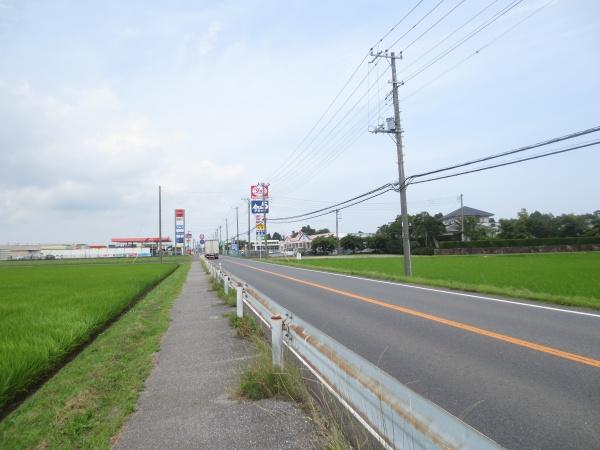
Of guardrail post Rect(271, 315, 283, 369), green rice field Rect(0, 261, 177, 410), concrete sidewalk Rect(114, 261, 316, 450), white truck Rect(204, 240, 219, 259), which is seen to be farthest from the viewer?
white truck Rect(204, 240, 219, 259)

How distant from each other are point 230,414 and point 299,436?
912 millimetres

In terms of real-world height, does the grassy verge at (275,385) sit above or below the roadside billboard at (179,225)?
below

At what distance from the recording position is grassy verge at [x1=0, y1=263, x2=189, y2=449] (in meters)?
3.80

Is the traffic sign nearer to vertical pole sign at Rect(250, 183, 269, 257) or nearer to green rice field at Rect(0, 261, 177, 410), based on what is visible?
vertical pole sign at Rect(250, 183, 269, 257)

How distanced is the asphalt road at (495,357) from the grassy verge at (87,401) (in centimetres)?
326

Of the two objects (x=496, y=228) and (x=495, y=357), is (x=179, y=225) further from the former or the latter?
(x=495, y=357)

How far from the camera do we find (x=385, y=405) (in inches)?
94.3

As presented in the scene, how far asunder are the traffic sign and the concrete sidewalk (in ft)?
170

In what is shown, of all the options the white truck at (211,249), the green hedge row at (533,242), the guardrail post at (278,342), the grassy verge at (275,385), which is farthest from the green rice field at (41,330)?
the white truck at (211,249)

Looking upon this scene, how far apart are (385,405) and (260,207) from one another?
57.1 meters

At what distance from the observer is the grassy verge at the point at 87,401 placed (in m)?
3.80

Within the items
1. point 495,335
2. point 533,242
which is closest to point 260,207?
point 533,242

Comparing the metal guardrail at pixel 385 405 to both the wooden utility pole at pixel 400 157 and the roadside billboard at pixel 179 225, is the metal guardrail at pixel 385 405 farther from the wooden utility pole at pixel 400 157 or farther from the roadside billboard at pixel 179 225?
the roadside billboard at pixel 179 225

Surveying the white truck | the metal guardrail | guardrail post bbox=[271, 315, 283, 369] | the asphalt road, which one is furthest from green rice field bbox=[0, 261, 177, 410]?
the white truck
